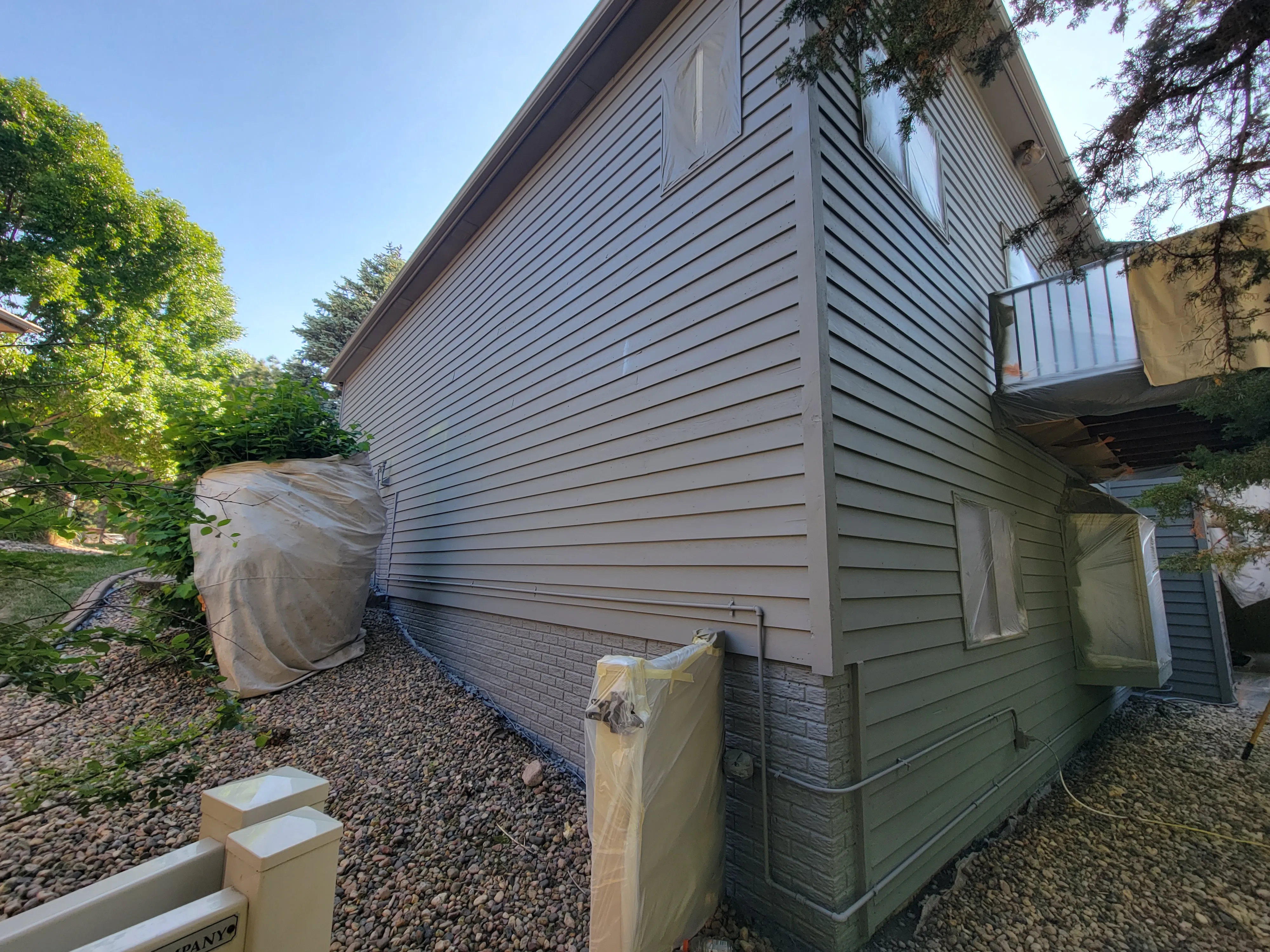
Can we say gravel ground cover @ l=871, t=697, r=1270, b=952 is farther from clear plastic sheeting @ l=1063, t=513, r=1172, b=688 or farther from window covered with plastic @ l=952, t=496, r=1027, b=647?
window covered with plastic @ l=952, t=496, r=1027, b=647

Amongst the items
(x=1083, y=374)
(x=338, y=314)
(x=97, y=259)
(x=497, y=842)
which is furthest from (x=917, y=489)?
(x=338, y=314)

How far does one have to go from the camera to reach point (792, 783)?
104 inches

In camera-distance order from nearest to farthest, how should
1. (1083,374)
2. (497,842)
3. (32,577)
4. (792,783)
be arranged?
(32,577) → (792,783) → (497,842) → (1083,374)

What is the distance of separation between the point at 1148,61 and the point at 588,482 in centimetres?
410

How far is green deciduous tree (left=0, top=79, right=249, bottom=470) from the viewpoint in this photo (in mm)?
12914

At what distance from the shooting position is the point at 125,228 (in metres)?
15.2

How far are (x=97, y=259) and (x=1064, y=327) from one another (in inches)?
844

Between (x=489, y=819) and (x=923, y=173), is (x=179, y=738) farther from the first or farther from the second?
(x=923, y=173)

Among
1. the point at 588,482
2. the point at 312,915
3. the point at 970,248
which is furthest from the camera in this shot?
the point at 970,248

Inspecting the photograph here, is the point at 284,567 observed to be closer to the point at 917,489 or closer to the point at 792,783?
the point at 792,783

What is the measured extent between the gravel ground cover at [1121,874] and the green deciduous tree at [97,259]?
13.4m

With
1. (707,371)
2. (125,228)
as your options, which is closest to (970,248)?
(707,371)

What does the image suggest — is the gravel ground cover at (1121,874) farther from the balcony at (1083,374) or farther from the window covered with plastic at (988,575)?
the balcony at (1083,374)

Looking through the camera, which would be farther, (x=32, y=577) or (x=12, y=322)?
(x=12, y=322)
